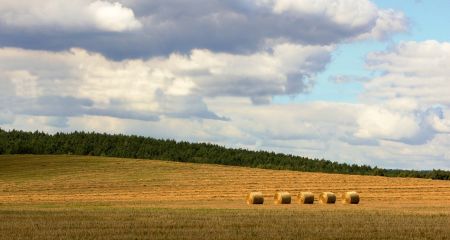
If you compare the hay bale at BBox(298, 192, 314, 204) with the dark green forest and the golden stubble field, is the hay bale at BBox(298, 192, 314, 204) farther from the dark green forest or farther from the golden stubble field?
the dark green forest

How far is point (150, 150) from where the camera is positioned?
104 meters

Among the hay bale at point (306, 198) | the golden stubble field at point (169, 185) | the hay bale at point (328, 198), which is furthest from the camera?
the golden stubble field at point (169, 185)

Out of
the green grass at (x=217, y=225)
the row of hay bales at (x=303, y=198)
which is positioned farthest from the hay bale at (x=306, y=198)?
the green grass at (x=217, y=225)

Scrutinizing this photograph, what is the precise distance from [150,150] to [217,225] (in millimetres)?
74297

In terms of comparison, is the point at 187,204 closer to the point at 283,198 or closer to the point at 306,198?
the point at 283,198

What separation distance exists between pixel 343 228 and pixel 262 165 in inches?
2529

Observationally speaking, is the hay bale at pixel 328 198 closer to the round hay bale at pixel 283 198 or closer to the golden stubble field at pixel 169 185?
the golden stubble field at pixel 169 185

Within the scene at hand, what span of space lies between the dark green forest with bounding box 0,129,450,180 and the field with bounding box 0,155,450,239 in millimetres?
9468

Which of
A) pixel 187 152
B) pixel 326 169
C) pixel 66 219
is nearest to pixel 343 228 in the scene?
pixel 66 219

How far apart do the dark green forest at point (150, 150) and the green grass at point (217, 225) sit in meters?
57.4

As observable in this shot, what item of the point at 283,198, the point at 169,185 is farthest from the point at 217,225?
the point at 169,185

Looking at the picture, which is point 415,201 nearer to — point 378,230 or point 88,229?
point 378,230

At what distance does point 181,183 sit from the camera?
66.1 meters

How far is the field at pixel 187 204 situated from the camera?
27875 millimetres
